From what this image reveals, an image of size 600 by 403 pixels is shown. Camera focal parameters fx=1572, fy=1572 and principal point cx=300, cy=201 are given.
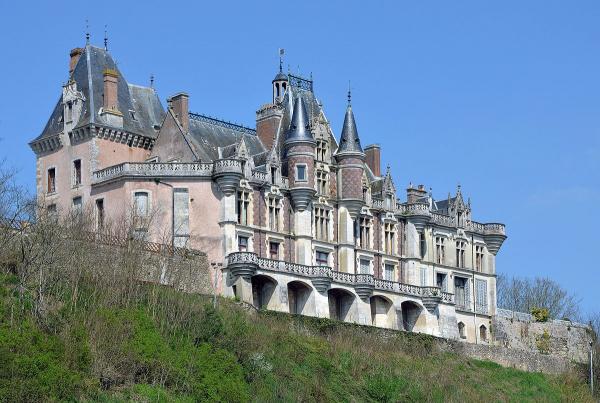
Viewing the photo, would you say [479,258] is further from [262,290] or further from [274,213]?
[262,290]

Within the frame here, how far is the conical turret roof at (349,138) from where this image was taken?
71.5 meters

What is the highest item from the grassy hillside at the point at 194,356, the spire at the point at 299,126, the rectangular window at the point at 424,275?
the spire at the point at 299,126

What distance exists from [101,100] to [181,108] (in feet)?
12.4

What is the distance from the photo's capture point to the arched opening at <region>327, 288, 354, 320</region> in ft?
227

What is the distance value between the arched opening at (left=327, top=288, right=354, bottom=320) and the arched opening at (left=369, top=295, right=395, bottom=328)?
1727mm

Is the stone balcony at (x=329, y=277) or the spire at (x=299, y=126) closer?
the stone balcony at (x=329, y=277)

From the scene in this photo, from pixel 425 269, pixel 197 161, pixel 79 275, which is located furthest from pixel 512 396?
pixel 79 275

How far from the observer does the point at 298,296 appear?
67875 millimetres

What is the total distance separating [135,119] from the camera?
71625 mm

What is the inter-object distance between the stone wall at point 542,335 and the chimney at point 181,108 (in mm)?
18885

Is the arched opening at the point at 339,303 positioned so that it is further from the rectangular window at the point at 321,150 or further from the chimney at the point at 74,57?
the chimney at the point at 74,57

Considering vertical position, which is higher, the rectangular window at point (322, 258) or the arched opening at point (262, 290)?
the rectangular window at point (322, 258)

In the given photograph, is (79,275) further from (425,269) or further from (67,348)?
(425,269)

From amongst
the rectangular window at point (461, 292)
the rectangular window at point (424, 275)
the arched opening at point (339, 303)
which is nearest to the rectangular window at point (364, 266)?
the arched opening at point (339, 303)
